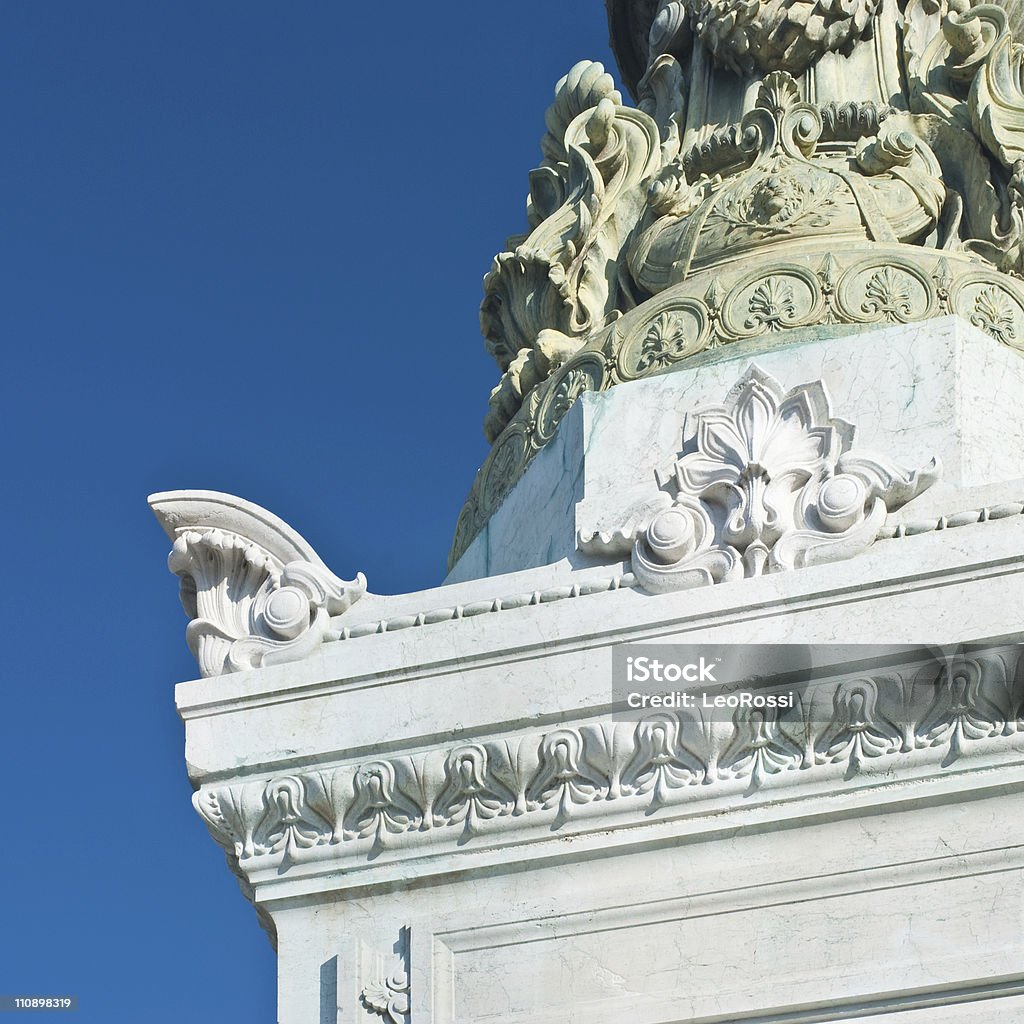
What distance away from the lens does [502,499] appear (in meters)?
16.7

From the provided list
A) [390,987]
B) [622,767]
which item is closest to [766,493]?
[622,767]

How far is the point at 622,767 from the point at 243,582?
107 inches

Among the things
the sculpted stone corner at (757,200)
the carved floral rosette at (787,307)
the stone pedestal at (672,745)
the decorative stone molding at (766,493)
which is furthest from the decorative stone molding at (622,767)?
the sculpted stone corner at (757,200)

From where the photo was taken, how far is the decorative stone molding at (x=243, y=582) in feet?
47.4

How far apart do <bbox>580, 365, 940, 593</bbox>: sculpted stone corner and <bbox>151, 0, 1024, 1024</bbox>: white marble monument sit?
2cm

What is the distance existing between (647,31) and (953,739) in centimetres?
932

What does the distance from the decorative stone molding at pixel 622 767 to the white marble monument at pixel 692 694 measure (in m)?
0.02

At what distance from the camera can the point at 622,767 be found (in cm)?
1330

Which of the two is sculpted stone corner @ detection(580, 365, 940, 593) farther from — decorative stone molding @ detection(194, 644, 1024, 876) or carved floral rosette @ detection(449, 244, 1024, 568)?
carved floral rosette @ detection(449, 244, 1024, 568)

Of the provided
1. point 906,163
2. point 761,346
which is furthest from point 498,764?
point 906,163

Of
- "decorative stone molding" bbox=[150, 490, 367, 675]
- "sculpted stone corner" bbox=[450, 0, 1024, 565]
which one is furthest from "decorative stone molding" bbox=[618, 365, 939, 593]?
"decorative stone molding" bbox=[150, 490, 367, 675]

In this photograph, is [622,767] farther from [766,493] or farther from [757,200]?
[757,200]

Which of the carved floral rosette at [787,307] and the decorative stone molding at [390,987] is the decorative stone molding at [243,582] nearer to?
the decorative stone molding at [390,987]

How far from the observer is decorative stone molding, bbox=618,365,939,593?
13.6m
